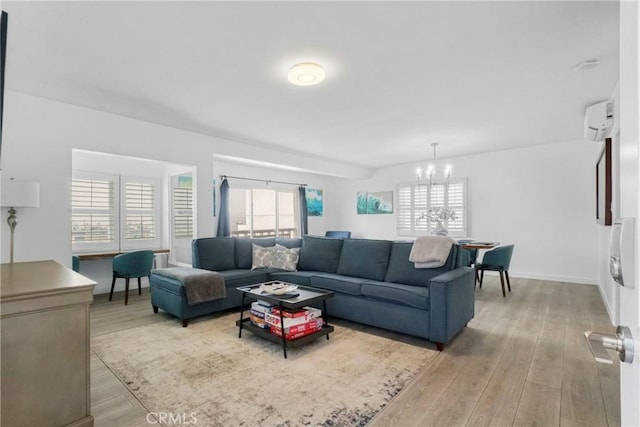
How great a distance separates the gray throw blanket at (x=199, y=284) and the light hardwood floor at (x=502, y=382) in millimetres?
578

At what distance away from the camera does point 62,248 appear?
351 cm

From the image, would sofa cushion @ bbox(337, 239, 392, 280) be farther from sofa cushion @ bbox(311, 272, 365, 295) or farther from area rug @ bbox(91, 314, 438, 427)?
area rug @ bbox(91, 314, 438, 427)

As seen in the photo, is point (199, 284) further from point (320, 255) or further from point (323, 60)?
point (323, 60)

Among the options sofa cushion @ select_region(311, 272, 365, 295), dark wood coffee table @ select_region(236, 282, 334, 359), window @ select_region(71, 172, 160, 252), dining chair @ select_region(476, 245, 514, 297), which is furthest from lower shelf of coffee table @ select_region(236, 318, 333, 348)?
window @ select_region(71, 172, 160, 252)

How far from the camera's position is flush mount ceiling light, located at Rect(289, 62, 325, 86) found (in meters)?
2.69

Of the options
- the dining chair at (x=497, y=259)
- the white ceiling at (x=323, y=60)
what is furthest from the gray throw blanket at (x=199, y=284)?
the dining chair at (x=497, y=259)

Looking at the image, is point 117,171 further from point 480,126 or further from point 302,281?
point 480,126

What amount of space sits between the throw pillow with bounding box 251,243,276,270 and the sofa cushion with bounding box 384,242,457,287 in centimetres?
171

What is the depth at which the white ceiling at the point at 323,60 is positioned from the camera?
2.05 meters

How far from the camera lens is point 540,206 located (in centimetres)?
577

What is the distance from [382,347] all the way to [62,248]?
11.8 feet

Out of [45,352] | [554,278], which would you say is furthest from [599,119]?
[45,352]

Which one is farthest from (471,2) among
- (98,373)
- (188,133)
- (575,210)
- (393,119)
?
(575,210)

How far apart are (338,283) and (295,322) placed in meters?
0.87
